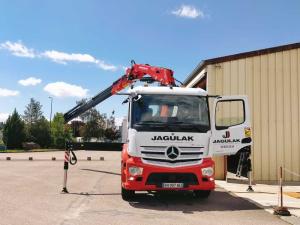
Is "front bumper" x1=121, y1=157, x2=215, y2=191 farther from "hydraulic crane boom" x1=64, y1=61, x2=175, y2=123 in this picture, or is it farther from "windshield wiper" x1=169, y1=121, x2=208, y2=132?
"hydraulic crane boom" x1=64, y1=61, x2=175, y2=123

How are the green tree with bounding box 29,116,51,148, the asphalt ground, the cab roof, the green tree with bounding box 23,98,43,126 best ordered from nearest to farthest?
the asphalt ground
the cab roof
the green tree with bounding box 29,116,51,148
the green tree with bounding box 23,98,43,126

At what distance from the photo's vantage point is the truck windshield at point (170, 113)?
33.1ft

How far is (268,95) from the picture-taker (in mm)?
16047

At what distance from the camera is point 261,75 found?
16.2 m

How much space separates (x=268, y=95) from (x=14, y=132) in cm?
4809

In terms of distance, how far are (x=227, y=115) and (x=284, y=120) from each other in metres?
2.14

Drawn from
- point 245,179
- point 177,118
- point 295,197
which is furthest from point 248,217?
point 245,179

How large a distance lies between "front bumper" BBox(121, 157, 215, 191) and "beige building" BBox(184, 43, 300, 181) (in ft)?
20.8

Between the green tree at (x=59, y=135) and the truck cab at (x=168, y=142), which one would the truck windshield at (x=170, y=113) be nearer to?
the truck cab at (x=168, y=142)

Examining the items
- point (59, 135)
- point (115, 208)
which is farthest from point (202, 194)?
point (59, 135)

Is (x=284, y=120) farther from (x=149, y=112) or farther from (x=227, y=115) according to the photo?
(x=149, y=112)

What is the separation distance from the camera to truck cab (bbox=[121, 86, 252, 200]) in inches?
390

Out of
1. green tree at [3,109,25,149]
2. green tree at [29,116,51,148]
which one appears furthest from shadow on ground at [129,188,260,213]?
green tree at [29,116,51,148]

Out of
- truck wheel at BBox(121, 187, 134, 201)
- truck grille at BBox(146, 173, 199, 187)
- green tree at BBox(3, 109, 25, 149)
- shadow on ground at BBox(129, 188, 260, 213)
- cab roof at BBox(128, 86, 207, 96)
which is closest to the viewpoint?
shadow on ground at BBox(129, 188, 260, 213)
